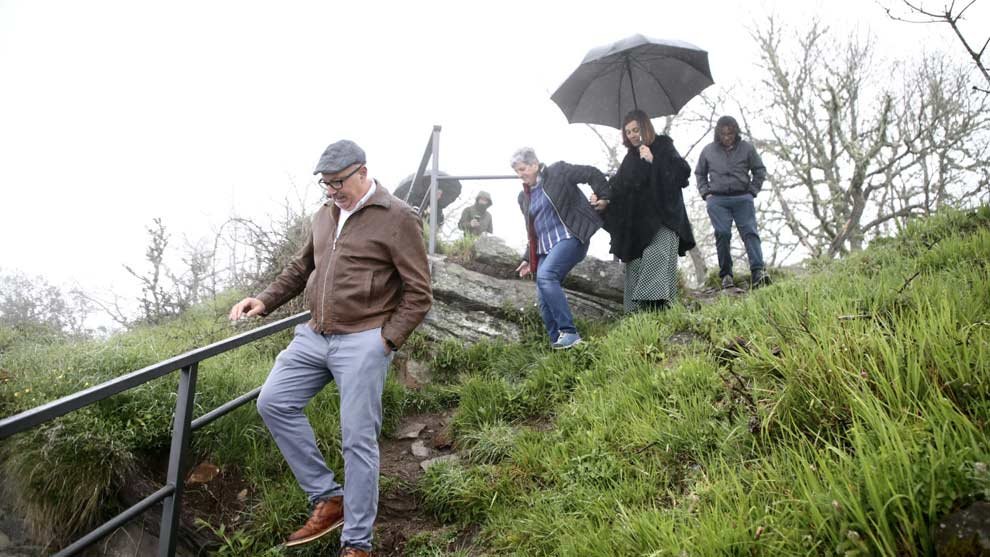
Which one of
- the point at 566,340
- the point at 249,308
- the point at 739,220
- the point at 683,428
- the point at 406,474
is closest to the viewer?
the point at 683,428

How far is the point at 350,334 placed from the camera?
2623 millimetres

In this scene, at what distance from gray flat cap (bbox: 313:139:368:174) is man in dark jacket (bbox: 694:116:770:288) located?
426cm

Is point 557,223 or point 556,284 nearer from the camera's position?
point 556,284

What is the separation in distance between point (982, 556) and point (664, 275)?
3.61m

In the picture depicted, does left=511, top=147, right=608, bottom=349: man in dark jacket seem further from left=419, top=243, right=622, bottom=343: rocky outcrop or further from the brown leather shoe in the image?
the brown leather shoe

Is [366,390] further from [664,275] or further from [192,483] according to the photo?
[664,275]

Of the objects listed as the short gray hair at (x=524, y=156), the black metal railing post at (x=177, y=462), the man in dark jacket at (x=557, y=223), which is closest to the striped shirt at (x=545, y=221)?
the man in dark jacket at (x=557, y=223)

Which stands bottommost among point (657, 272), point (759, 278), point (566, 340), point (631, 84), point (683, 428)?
point (683, 428)

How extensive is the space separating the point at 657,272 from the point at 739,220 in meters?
1.67

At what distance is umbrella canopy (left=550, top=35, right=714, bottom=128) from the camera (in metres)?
5.35

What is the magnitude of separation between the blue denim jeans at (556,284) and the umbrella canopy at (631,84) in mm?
1742

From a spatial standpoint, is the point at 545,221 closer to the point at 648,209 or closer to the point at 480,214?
the point at 648,209

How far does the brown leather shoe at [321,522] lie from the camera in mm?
2541

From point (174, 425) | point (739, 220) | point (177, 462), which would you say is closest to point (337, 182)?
point (174, 425)
